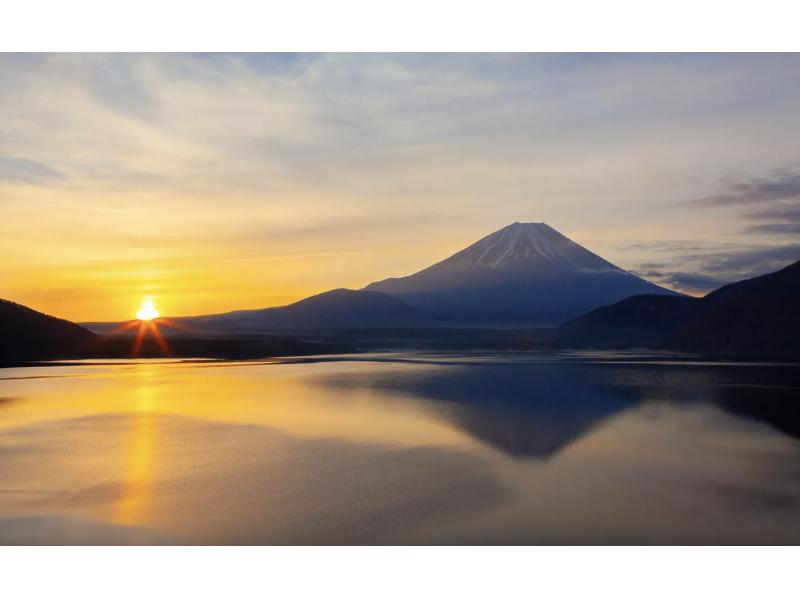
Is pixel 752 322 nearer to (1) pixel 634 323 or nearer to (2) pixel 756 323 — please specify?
(2) pixel 756 323

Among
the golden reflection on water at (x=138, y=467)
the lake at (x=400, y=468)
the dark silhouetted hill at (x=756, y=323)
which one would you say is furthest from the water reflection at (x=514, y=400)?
the dark silhouetted hill at (x=756, y=323)

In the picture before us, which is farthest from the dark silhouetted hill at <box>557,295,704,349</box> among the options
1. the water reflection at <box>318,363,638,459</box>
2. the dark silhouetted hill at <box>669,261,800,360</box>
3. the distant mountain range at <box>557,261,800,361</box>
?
the water reflection at <box>318,363,638,459</box>

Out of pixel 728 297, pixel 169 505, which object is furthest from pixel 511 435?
pixel 728 297

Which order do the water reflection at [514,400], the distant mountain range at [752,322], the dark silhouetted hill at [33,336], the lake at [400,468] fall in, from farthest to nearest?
the distant mountain range at [752,322]
the dark silhouetted hill at [33,336]
the water reflection at [514,400]
the lake at [400,468]

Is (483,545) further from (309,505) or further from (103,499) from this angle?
(103,499)

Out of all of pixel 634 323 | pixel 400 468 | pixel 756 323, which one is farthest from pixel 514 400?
pixel 634 323

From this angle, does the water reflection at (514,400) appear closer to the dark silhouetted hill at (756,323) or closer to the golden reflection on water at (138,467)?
the golden reflection on water at (138,467)
